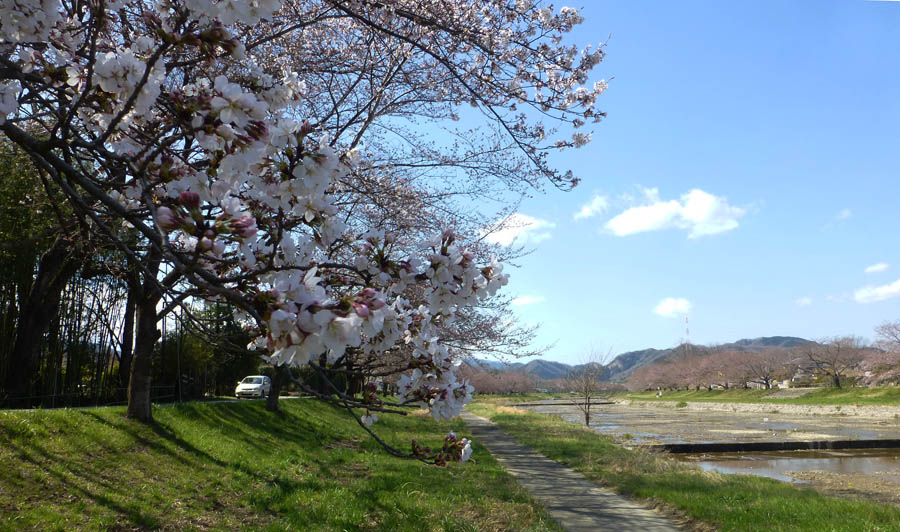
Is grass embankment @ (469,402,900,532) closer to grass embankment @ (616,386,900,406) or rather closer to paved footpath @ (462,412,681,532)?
paved footpath @ (462,412,681,532)

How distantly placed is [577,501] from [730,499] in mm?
2205

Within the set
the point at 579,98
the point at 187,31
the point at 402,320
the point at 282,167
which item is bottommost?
the point at 402,320

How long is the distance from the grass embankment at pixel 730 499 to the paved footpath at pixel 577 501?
Answer: 377 millimetres

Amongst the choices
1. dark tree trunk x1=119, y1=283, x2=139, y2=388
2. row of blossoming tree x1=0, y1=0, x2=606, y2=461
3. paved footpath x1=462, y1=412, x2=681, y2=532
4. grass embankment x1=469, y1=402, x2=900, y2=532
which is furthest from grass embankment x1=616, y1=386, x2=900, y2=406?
row of blossoming tree x1=0, y1=0, x2=606, y2=461

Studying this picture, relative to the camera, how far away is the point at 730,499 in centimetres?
814

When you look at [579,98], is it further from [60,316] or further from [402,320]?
[60,316]

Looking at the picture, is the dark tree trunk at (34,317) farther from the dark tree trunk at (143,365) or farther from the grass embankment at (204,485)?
the grass embankment at (204,485)

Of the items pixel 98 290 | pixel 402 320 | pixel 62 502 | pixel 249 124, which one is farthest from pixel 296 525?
pixel 98 290

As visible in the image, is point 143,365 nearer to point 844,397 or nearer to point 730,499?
point 730,499

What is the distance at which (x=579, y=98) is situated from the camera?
6.31m

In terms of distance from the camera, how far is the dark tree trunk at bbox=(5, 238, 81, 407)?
11.5 metres

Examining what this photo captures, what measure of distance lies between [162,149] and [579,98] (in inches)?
197

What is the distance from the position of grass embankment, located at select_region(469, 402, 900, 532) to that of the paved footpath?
38cm

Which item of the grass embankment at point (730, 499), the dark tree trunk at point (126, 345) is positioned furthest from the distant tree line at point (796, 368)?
the dark tree trunk at point (126, 345)
